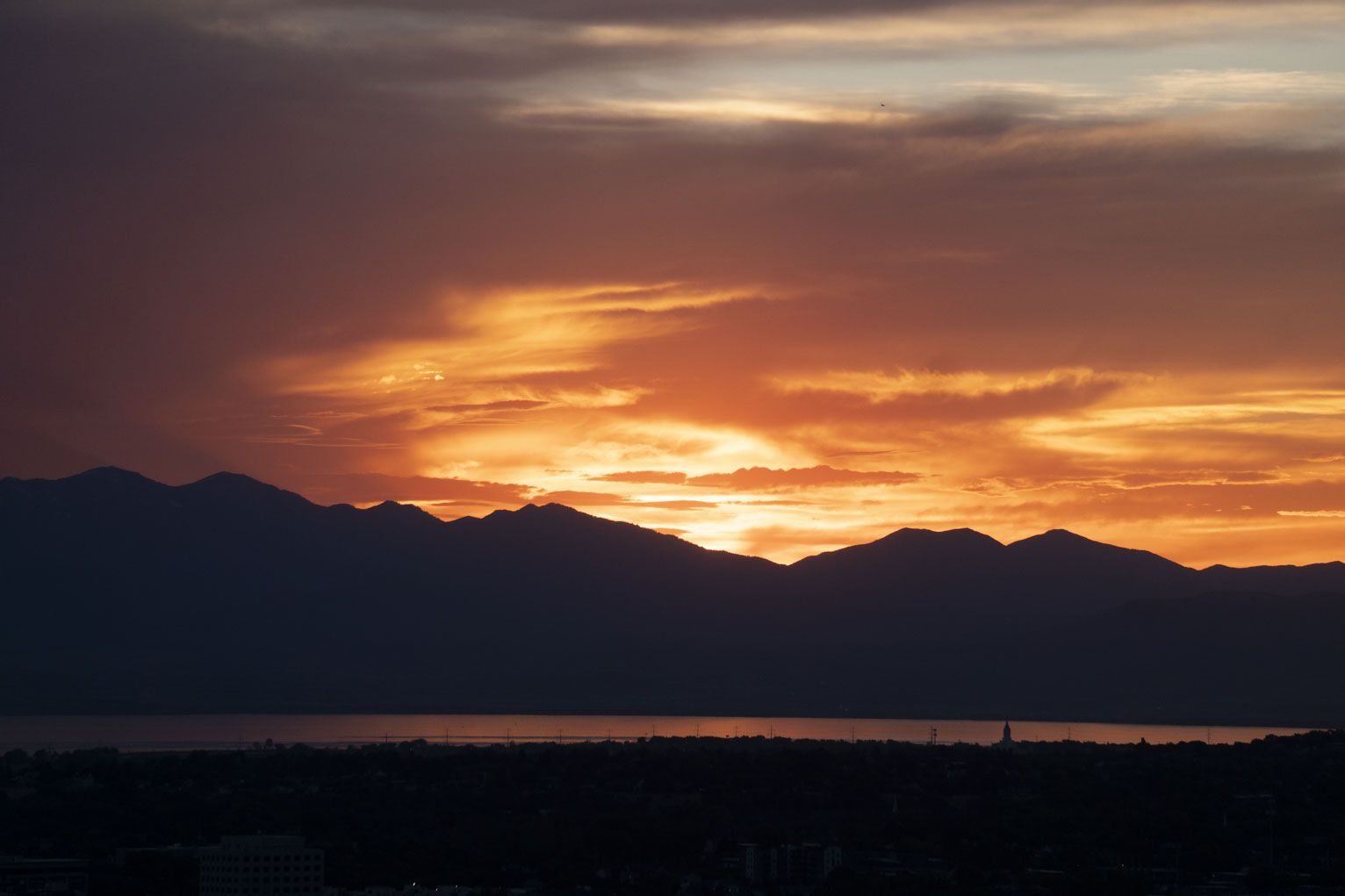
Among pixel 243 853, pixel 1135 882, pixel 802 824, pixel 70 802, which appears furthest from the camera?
pixel 70 802

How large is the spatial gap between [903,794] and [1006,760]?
13285 millimetres

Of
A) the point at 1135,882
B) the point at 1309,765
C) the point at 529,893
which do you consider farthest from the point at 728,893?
the point at 1309,765

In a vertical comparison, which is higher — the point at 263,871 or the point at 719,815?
the point at 719,815

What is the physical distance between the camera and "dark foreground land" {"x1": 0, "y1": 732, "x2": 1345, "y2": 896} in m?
86.4

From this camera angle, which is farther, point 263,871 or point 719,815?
point 719,815

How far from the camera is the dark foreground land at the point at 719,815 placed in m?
86.4

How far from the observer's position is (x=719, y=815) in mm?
106938

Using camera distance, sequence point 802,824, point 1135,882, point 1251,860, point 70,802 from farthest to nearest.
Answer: point 70,802 → point 802,824 → point 1251,860 → point 1135,882

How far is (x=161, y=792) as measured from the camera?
400 feet

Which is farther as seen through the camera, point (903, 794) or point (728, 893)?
point (903, 794)

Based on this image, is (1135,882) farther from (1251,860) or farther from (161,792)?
(161,792)

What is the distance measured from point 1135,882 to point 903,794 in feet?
119

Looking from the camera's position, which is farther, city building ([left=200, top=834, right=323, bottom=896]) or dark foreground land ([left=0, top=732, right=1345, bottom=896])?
dark foreground land ([left=0, top=732, right=1345, bottom=896])

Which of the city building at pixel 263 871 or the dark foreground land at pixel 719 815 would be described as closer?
the city building at pixel 263 871
